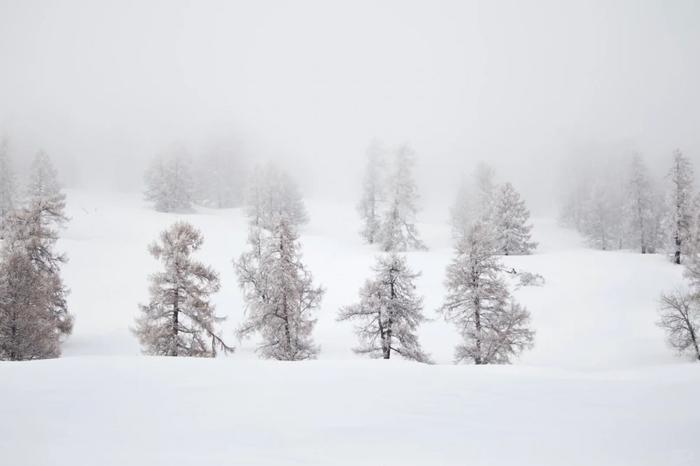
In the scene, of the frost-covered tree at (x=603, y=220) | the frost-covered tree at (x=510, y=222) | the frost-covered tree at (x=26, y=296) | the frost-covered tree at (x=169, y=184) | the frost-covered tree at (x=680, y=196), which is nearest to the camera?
the frost-covered tree at (x=26, y=296)

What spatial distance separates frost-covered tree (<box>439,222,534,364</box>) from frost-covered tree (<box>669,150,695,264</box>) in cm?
2266

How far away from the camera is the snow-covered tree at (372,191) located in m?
41.6

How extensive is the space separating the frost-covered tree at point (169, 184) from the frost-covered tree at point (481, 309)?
44370 mm

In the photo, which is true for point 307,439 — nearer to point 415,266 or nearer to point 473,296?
→ point 473,296

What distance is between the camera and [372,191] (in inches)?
1741

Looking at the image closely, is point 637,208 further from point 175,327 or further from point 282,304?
point 175,327

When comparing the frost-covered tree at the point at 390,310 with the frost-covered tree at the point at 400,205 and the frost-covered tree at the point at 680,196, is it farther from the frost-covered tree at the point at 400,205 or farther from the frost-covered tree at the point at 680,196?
the frost-covered tree at the point at 680,196

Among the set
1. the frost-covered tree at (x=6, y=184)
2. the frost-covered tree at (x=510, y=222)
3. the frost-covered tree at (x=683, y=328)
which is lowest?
the frost-covered tree at (x=683, y=328)

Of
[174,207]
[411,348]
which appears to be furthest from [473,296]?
[174,207]

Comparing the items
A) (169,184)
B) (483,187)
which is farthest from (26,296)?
(483,187)

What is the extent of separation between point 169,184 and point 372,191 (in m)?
29.2

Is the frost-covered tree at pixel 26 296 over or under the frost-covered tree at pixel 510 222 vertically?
under

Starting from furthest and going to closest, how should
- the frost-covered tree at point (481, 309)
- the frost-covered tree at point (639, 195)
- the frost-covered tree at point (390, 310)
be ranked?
the frost-covered tree at point (639, 195) → the frost-covered tree at point (390, 310) → the frost-covered tree at point (481, 309)

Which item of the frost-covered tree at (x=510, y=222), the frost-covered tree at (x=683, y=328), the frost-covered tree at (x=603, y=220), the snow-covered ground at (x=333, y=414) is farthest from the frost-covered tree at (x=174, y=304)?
the frost-covered tree at (x=603, y=220)
